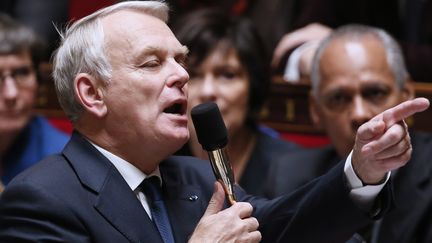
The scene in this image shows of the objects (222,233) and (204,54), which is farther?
(204,54)

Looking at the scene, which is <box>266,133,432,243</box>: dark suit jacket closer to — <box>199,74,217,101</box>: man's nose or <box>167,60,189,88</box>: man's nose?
<box>199,74,217,101</box>: man's nose

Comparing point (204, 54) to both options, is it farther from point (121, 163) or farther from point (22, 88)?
point (121, 163)

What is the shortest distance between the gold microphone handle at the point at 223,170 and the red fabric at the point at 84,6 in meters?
1.20

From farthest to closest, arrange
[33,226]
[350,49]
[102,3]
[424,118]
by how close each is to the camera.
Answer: [102,3] < [424,118] < [350,49] < [33,226]

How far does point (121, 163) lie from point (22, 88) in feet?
3.11

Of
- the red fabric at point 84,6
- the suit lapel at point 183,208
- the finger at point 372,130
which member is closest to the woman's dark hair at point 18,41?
the red fabric at point 84,6

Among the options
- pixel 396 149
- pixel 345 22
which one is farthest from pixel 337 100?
pixel 396 149

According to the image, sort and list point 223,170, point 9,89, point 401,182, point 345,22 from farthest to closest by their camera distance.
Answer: point 345,22 < point 9,89 < point 401,182 < point 223,170

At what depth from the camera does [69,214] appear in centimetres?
116

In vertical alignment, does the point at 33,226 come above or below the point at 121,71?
below

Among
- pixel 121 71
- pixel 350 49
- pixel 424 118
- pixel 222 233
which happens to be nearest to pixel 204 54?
pixel 350 49

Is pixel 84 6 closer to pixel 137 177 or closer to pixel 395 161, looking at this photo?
pixel 137 177

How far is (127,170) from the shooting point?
1257 millimetres

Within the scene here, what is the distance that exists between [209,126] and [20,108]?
3.63 feet
